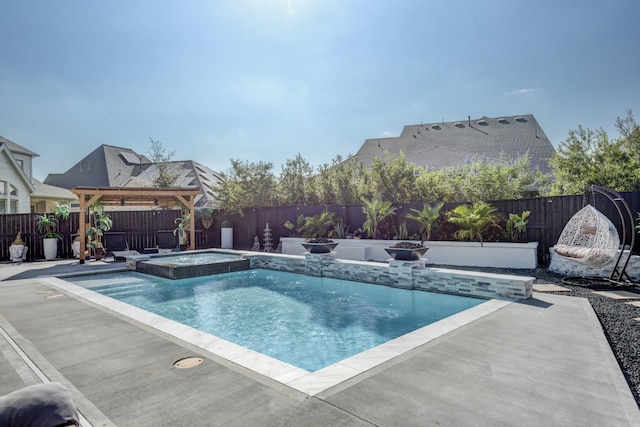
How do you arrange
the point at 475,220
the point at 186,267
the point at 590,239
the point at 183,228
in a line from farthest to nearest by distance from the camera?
the point at 183,228
the point at 475,220
the point at 186,267
the point at 590,239

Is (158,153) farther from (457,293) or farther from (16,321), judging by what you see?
(457,293)

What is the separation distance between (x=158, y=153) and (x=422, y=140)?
1632 cm

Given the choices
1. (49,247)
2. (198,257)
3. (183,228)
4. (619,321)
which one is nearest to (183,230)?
(183,228)

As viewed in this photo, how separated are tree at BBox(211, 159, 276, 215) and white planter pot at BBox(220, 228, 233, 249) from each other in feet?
2.85

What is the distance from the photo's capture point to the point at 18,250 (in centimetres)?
1152

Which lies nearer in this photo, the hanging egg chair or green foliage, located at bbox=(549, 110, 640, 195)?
the hanging egg chair

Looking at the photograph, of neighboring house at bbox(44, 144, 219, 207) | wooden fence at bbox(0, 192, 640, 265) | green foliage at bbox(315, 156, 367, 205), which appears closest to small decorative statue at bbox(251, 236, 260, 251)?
wooden fence at bbox(0, 192, 640, 265)

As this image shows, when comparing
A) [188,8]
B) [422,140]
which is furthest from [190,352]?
[422,140]

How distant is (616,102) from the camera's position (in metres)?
12.5

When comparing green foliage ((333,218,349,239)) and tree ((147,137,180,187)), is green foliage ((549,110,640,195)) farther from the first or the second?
tree ((147,137,180,187))

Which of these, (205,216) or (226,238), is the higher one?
(205,216)

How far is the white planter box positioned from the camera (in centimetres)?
862

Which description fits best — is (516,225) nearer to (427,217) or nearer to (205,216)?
(427,217)

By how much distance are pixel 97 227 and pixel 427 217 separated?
11.3 meters
